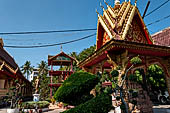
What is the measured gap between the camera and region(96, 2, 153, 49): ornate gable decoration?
22.9 feet

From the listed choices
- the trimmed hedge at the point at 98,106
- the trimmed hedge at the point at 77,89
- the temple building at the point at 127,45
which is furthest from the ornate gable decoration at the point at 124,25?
the trimmed hedge at the point at 98,106

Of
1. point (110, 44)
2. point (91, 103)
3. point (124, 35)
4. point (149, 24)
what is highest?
point (149, 24)

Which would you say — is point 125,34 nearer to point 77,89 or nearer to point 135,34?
A: point 135,34

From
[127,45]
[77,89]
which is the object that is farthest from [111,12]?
[77,89]

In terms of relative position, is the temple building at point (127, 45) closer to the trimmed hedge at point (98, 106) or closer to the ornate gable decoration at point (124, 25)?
the ornate gable decoration at point (124, 25)

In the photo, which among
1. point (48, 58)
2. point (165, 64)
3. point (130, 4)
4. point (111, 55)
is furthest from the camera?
point (48, 58)

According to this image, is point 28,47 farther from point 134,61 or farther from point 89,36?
point 134,61

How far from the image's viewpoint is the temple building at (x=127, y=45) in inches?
232

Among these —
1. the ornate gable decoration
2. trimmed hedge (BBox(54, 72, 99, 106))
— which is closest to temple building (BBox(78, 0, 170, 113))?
the ornate gable decoration

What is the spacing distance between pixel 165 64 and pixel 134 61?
519 cm

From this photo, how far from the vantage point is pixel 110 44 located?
18.2ft

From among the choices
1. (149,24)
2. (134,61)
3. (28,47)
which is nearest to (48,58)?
(28,47)

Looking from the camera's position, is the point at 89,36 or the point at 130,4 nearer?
the point at 130,4

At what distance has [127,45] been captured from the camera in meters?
5.72
